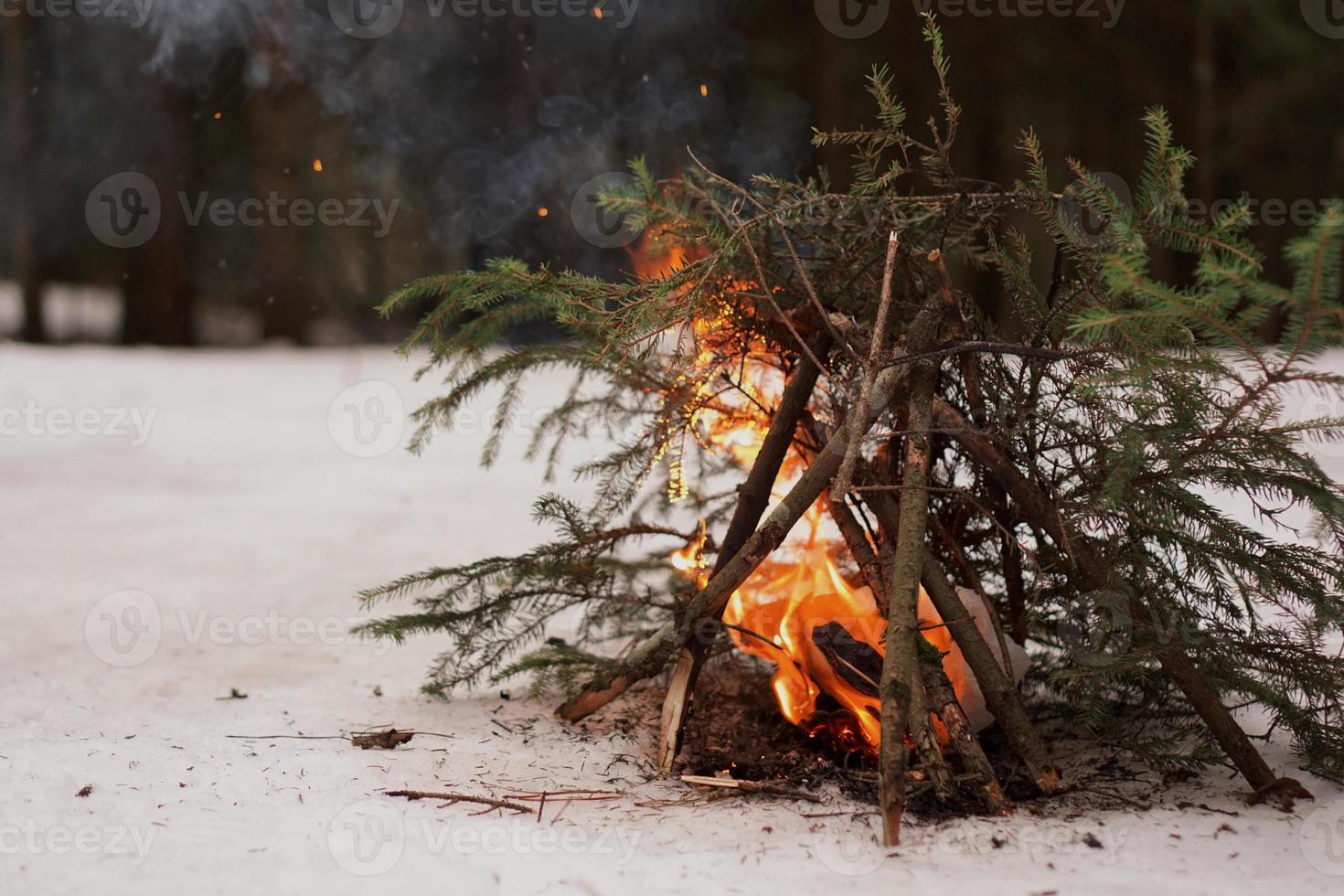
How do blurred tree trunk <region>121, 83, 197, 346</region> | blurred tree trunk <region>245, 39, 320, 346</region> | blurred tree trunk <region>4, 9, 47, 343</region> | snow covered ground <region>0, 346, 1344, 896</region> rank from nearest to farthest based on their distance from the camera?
snow covered ground <region>0, 346, 1344, 896</region>
blurred tree trunk <region>4, 9, 47, 343</region>
blurred tree trunk <region>245, 39, 320, 346</region>
blurred tree trunk <region>121, 83, 197, 346</region>

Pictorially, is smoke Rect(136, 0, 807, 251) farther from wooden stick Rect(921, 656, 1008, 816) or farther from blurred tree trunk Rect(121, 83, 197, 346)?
wooden stick Rect(921, 656, 1008, 816)

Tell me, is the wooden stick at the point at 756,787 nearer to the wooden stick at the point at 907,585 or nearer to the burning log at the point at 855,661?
the wooden stick at the point at 907,585

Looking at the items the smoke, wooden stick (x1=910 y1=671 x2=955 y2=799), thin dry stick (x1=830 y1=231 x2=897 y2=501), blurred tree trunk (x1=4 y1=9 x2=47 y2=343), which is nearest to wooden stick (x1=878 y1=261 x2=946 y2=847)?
wooden stick (x1=910 y1=671 x2=955 y2=799)

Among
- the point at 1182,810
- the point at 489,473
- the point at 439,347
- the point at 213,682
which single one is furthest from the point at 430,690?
the point at 489,473

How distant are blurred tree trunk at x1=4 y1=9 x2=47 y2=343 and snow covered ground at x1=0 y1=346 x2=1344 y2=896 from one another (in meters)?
9.13

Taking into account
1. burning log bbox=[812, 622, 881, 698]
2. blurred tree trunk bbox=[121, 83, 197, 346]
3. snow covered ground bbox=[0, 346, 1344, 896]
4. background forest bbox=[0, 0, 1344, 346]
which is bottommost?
snow covered ground bbox=[0, 346, 1344, 896]

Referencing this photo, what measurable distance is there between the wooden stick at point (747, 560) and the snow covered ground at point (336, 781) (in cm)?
16

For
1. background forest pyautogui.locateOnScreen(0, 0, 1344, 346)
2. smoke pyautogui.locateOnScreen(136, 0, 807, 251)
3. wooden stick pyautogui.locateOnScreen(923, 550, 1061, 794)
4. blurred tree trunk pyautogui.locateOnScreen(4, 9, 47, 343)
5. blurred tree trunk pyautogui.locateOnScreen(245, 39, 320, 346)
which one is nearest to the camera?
wooden stick pyautogui.locateOnScreen(923, 550, 1061, 794)

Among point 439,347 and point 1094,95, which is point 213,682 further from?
point 1094,95

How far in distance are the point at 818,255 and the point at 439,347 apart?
3.23 ft

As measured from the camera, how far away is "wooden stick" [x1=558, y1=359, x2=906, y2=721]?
2418 millimetres

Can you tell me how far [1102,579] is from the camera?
239cm

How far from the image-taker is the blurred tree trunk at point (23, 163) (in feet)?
39.6

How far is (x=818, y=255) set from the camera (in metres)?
2.85
